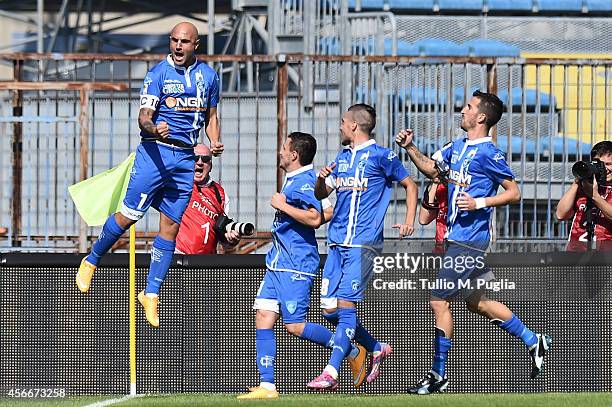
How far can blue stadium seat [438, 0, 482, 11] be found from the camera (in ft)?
64.0

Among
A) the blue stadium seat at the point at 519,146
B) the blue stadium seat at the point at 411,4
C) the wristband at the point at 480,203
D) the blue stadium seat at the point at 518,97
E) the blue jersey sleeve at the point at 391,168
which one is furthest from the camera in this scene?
the blue stadium seat at the point at 411,4

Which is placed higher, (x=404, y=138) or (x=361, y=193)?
(x=404, y=138)

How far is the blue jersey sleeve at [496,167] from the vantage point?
946cm

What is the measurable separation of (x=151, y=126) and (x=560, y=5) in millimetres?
12264

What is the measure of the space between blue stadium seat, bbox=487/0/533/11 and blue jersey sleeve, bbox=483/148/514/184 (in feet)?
34.9

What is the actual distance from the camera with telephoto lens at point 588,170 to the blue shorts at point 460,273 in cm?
97

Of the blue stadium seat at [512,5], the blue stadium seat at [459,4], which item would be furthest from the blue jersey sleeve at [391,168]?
the blue stadium seat at [512,5]

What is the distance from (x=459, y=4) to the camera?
64.0 feet

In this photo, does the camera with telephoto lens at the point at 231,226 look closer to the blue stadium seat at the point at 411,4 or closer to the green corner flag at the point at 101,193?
the green corner flag at the point at 101,193

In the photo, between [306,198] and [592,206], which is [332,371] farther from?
[592,206]

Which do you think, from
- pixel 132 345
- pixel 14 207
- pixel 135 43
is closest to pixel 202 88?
pixel 132 345

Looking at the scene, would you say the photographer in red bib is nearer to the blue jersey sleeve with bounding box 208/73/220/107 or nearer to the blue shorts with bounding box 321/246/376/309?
the blue jersey sleeve with bounding box 208/73/220/107

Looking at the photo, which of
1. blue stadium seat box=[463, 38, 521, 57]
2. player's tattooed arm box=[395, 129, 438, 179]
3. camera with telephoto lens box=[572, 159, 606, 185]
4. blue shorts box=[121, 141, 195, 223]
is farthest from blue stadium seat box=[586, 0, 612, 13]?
blue shorts box=[121, 141, 195, 223]

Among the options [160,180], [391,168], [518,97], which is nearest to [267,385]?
[160,180]
